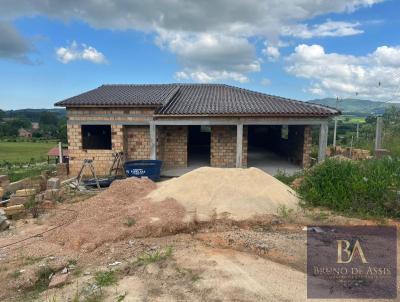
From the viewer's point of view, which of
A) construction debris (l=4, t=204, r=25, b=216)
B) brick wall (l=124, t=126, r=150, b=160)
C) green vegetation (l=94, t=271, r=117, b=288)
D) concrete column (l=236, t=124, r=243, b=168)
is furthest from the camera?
brick wall (l=124, t=126, r=150, b=160)

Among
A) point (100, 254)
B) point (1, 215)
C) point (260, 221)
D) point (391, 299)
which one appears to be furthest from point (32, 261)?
point (391, 299)

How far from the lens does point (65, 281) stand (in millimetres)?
4820

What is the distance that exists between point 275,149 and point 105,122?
1058 centimetres

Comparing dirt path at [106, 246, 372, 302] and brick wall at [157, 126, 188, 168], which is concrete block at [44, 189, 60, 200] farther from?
brick wall at [157, 126, 188, 168]

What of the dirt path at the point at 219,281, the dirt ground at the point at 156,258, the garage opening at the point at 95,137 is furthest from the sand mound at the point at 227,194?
the garage opening at the point at 95,137

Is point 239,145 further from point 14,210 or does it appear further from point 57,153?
point 57,153

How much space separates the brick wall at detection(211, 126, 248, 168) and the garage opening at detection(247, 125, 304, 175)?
1151mm

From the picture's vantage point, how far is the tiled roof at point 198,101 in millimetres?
12617

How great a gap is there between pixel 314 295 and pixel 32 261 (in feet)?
15.5

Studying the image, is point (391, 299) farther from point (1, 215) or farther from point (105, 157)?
point (105, 157)

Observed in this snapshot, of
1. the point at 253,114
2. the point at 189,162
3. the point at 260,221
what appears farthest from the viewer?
the point at 189,162

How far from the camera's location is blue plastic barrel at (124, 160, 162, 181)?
11344 millimetres

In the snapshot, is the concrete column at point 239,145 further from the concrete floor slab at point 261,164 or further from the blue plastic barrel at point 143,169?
the blue plastic barrel at point 143,169

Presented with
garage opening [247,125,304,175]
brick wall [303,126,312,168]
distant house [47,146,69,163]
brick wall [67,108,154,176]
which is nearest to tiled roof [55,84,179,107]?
brick wall [67,108,154,176]
